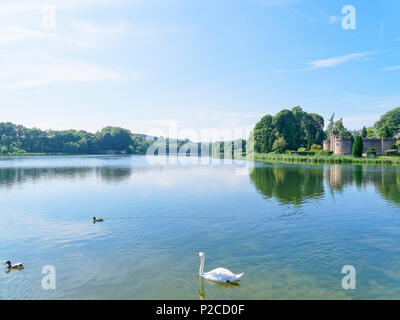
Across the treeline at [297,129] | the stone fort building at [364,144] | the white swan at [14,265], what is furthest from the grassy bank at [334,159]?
the white swan at [14,265]

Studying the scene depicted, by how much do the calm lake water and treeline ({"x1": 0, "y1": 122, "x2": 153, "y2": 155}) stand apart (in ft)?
377

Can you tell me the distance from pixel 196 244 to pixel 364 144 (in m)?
69.3

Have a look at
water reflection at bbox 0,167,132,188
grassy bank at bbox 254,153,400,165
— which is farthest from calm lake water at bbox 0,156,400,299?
grassy bank at bbox 254,153,400,165

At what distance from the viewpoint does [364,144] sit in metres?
67.3

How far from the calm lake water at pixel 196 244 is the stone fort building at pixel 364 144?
52299 millimetres

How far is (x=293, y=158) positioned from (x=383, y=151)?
21195mm

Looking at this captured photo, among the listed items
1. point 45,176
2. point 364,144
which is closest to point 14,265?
point 45,176

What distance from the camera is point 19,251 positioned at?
10.5m

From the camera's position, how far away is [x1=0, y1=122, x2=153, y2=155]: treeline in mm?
116062

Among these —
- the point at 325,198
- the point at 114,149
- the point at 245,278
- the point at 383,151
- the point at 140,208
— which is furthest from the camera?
the point at 114,149

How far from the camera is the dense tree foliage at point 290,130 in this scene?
3260 inches

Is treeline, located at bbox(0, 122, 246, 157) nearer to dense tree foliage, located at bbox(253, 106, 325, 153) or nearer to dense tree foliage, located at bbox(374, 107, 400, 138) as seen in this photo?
dense tree foliage, located at bbox(253, 106, 325, 153)
